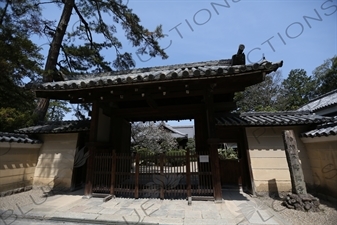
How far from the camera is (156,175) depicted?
536 cm

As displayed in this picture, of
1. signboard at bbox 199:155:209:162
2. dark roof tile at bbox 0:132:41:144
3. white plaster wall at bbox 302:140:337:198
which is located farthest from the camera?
dark roof tile at bbox 0:132:41:144

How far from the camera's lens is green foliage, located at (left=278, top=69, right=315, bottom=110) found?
67.4ft

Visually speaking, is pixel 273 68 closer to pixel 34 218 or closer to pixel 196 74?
pixel 196 74

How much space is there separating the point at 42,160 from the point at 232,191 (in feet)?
24.9

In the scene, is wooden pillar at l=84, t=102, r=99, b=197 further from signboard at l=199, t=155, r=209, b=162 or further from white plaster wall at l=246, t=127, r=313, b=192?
white plaster wall at l=246, t=127, r=313, b=192

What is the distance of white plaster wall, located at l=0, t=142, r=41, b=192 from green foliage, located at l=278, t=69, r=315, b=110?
2274cm

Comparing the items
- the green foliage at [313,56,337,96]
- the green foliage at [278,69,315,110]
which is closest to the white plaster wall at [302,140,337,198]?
the green foliage at [278,69,315,110]

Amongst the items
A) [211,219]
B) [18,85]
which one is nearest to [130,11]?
[18,85]

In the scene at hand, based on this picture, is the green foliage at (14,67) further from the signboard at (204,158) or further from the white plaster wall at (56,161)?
the signboard at (204,158)

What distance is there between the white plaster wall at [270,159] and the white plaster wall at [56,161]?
22.4ft

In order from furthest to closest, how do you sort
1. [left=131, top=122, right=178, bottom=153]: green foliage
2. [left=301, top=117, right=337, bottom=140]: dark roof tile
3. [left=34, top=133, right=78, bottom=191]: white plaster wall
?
[left=131, top=122, right=178, bottom=153]: green foliage, [left=34, top=133, right=78, bottom=191]: white plaster wall, [left=301, top=117, right=337, bottom=140]: dark roof tile

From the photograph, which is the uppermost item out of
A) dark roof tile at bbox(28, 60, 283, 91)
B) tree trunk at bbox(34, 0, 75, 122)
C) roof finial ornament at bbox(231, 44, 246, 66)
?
tree trunk at bbox(34, 0, 75, 122)

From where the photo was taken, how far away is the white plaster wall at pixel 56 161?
659 cm

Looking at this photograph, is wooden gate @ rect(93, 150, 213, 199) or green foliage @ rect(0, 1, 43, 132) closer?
wooden gate @ rect(93, 150, 213, 199)
